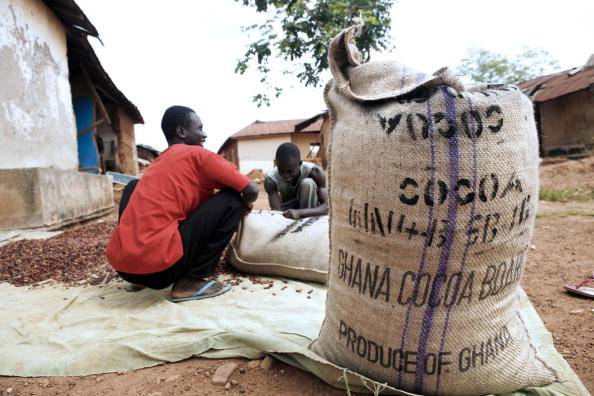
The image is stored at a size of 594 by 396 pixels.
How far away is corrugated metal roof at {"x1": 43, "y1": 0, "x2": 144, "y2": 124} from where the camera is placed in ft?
21.5

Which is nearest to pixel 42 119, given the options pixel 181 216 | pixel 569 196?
pixel 181 216

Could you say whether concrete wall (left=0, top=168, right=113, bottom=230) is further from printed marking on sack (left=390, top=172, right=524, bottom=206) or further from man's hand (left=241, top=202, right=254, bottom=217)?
printed marking on sack (left=390, top=172, right=524, bottom=206)

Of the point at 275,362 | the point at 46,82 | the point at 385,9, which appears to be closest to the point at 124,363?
the point at 275,362

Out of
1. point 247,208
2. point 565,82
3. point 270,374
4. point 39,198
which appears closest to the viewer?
point 270,374

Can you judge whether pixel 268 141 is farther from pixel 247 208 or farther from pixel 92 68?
pixel 247 208

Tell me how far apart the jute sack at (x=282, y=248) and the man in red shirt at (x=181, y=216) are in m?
0.27

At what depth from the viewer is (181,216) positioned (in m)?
2.29

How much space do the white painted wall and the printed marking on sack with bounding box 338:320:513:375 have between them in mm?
24418

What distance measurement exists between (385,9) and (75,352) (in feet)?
37.3

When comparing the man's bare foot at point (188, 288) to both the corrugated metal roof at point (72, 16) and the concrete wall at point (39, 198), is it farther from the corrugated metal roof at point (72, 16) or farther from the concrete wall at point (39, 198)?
the corrugated metal roof at point (72, 16)

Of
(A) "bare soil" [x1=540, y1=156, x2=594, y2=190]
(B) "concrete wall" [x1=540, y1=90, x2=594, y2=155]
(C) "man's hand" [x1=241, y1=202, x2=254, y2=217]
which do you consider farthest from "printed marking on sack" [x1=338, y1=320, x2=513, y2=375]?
(B) "concrete wall" [x1=540, y1=90, x2=594, y2=155]

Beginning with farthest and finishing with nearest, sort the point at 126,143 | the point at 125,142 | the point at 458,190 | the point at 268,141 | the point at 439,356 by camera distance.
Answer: the point at 268,141
the point at 126,143
the point at 125,142
the point at 439,356
the point at 458,190

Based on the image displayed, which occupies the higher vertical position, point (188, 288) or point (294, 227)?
point (294, 227)

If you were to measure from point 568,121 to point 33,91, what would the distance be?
15.4m
